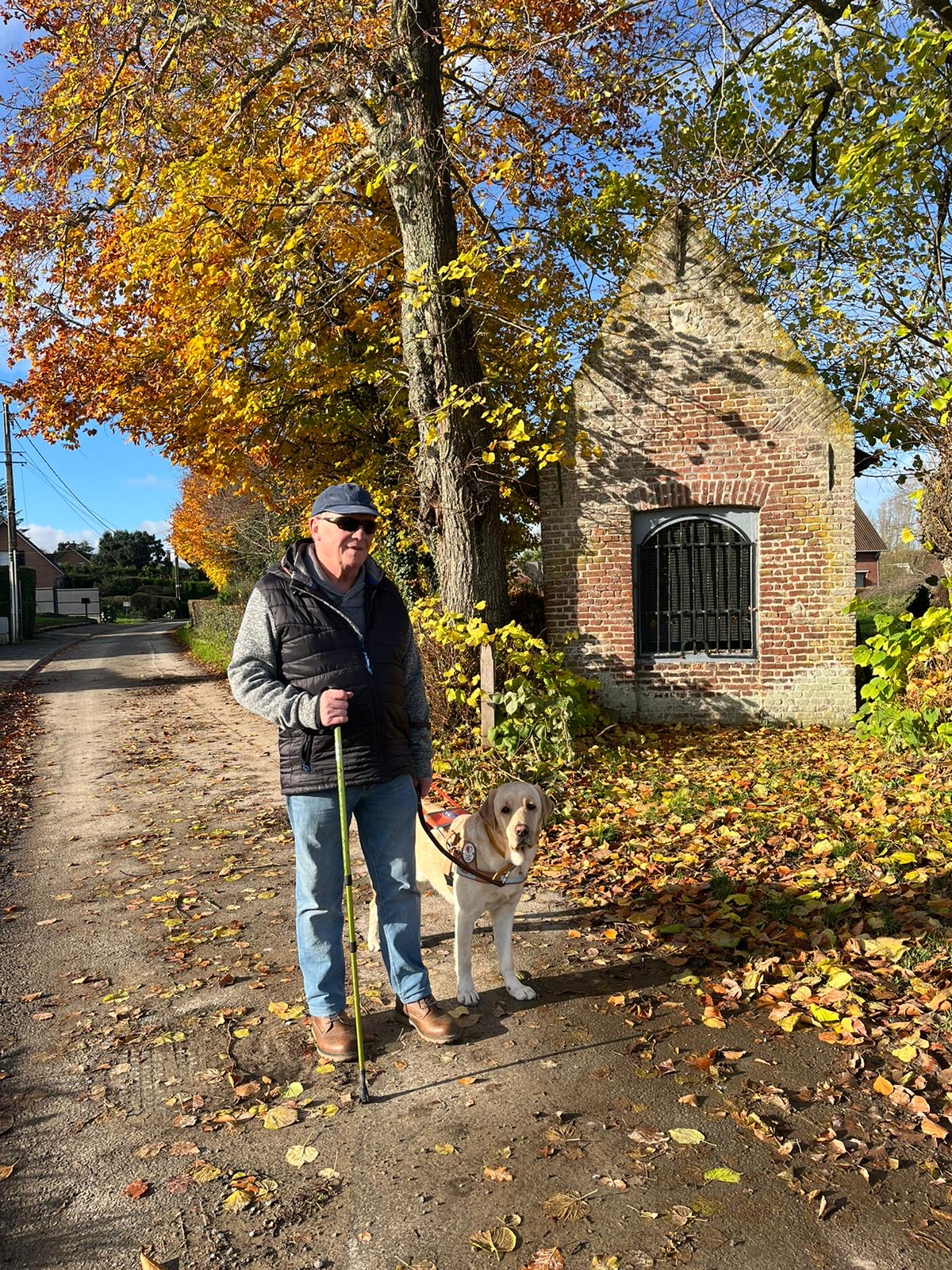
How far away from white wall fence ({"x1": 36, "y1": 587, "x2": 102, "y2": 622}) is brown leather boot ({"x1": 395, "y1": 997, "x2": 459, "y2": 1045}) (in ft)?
228

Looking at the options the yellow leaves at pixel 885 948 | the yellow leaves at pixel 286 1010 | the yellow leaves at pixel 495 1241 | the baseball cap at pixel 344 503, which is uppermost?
the baseball cap at pixel 344 503

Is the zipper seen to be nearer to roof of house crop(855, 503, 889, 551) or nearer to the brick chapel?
the brick chapel

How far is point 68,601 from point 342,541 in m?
71.9

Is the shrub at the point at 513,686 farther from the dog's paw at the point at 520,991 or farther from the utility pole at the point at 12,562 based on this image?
the utility pole at the point at 12,562

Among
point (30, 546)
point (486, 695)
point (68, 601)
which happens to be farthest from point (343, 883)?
point (30, 546)

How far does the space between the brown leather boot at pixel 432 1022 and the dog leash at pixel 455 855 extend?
57cm

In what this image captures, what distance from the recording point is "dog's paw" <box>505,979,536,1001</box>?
4.39 meters

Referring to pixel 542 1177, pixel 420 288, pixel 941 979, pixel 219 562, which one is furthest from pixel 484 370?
pixel 219 562

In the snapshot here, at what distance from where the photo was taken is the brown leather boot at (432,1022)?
3.97m

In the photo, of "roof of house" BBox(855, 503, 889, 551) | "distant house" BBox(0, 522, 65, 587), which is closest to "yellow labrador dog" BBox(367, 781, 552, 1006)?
"roof of house" BBox(855, 503, 889, 551)

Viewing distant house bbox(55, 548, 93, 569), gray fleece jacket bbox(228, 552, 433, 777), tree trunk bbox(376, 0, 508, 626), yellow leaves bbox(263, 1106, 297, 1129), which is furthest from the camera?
distant house bbox(55, 548, 93, 569)

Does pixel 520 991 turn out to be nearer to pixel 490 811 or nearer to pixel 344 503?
pixel 490 811

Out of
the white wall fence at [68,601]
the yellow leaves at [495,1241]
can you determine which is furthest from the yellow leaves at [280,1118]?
the white wall fence at [68,601]

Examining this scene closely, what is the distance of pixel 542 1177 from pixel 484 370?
9.21 meters
